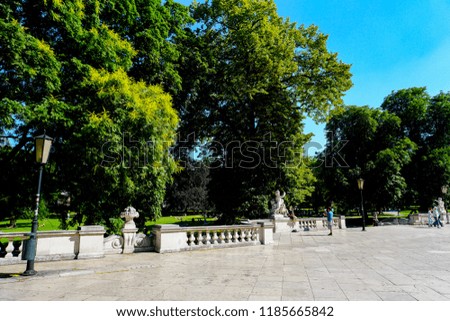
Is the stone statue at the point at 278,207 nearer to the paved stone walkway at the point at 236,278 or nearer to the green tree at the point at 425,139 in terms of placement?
the paved stone walkway at the point at 236,278

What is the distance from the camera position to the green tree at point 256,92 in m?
22.2

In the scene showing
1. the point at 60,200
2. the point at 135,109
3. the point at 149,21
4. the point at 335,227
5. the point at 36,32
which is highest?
the point at 149,21

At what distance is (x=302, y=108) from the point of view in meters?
24.8

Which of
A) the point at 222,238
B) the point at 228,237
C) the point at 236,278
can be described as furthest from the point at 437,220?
the point at 236,278

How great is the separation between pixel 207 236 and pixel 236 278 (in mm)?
5457

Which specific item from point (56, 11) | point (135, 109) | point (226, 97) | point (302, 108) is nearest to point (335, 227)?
point (302, 108)

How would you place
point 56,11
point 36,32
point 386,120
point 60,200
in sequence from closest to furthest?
point 56,11 → point 36,32 → point 60,200 → point 386,120

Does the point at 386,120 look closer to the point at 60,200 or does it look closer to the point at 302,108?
the point at 302,108

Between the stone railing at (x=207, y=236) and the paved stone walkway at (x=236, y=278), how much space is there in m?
0.84

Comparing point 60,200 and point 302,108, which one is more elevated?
point 302,108

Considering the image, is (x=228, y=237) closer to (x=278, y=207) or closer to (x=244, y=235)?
(x=244, y=235)

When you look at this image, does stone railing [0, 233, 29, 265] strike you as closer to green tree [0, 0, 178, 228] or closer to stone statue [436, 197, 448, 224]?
green tree [0, 0, 178, 228]

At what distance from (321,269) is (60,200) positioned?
1343 cm

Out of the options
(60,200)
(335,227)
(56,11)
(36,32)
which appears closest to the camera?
(56,11)
